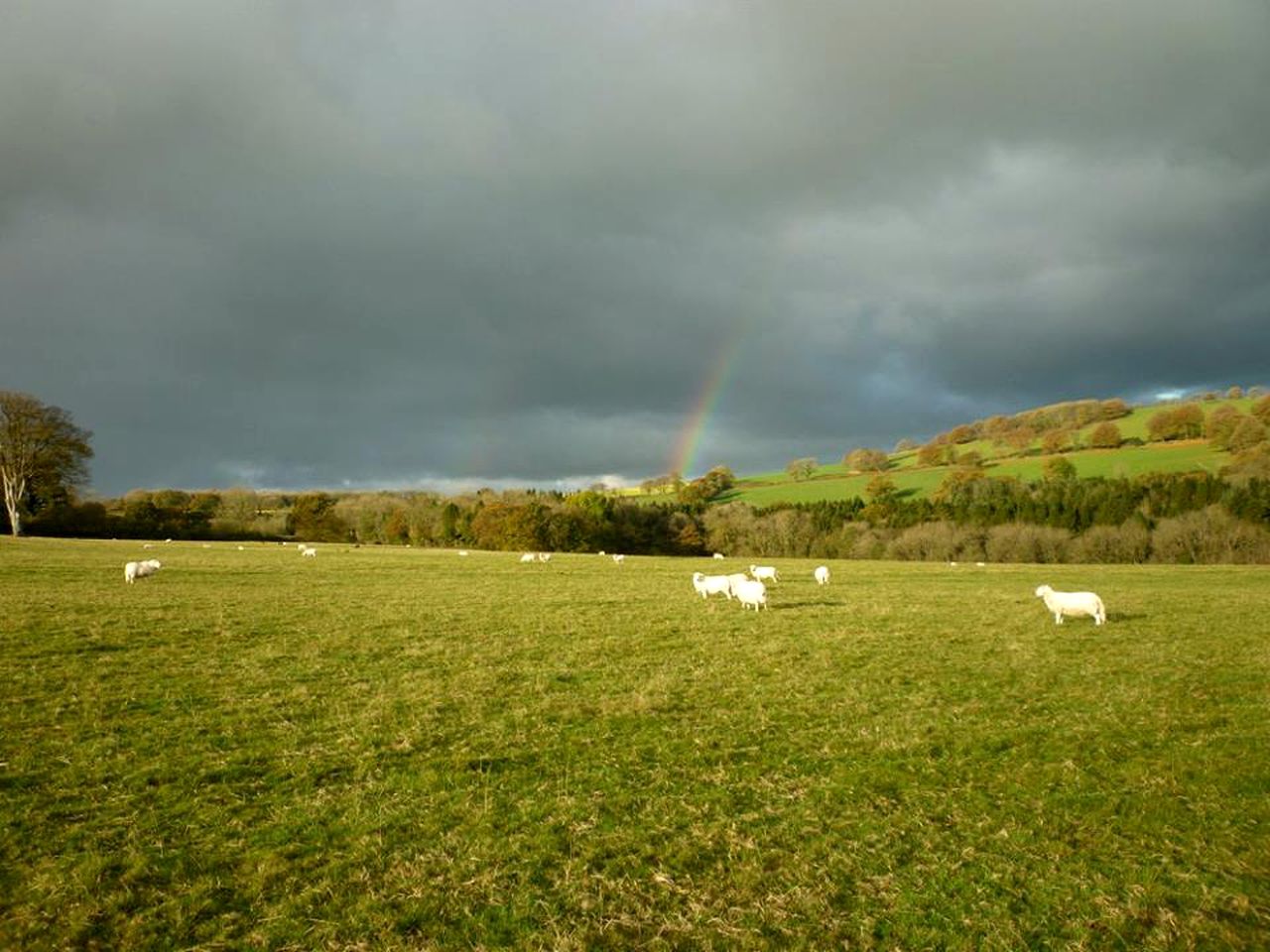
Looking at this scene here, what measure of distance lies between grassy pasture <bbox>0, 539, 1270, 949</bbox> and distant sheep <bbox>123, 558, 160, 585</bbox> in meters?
15.5

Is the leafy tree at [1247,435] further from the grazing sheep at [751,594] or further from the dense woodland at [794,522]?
the grazing sheep at [751,594]

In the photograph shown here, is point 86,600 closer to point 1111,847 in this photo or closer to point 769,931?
point 769,931

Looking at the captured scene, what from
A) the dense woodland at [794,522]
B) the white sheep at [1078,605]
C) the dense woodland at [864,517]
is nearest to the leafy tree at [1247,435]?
the dense woodland at [864,517]

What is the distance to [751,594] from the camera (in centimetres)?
2592

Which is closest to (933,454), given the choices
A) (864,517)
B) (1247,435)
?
(864,517)

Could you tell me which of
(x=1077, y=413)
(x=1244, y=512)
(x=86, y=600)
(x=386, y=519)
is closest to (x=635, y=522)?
(x=386, y=519)

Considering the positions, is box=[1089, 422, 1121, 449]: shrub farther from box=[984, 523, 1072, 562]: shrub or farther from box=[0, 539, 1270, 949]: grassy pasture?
box=[0, 539, 1270, 949]: grassy pasture

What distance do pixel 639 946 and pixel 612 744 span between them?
471 centimetres

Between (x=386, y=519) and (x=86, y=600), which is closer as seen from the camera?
(x=86, y=600)

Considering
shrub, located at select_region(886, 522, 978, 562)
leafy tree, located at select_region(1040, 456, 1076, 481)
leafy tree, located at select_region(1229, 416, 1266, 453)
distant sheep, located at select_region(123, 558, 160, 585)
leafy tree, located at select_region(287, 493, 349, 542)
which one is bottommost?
shrub, located at select_region(886, 522, 978, 562)

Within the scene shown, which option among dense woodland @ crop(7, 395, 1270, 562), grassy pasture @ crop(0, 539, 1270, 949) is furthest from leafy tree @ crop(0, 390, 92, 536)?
grassy pasture @ crop(0, 539, 1270, 949)

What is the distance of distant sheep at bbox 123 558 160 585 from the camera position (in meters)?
31.8

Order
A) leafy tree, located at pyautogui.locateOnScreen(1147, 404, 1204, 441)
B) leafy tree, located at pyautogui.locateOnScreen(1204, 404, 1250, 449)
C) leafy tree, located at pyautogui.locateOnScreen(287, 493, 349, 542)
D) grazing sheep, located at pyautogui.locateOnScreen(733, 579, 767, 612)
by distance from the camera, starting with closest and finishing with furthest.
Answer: grazing sheep, located at pyautogui.locateOnScreen(733, 579, 767, 612)
leafy tree, located at pyautogui.locateOnScreen(1204, 404, 1250, 449)
leafy tree, located at pyautogui.locateOnScreen(1147, 404, 1204, 441)
leafy tree, located at pyautogui.locateOnScreen(287, 493, 349, 542)

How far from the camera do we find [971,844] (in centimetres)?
679
